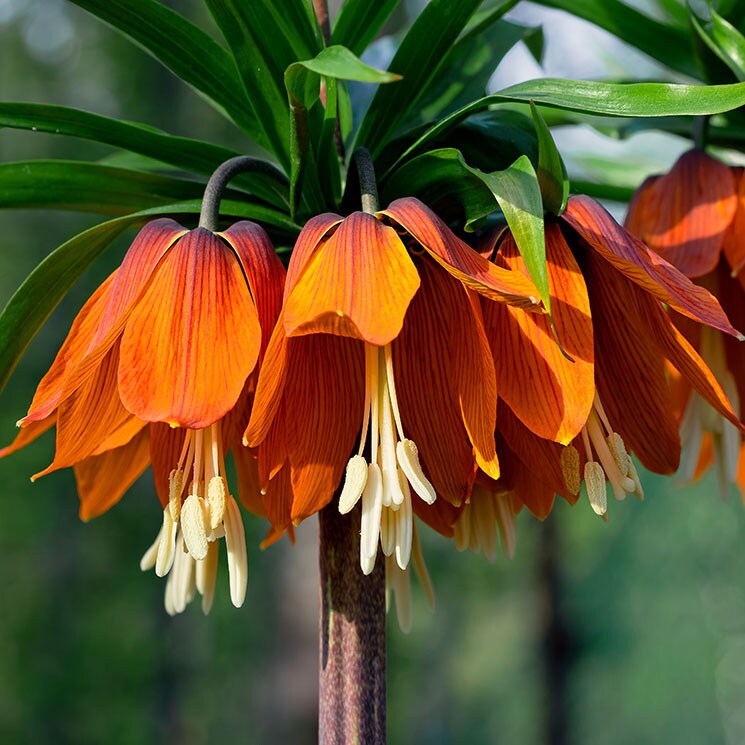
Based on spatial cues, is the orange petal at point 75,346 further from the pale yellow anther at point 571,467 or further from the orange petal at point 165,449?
the pale yellow anther at point 571,467

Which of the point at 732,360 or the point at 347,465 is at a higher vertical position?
the point at 732,360

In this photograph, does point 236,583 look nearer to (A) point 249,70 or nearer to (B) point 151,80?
(A) point 249,70

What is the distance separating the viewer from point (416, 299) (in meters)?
0.64

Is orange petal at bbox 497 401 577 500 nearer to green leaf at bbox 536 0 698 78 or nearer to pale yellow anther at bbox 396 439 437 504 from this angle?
pale yellow anther at bbox 396 439 437 504

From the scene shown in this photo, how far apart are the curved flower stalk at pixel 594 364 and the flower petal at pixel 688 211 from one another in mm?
140

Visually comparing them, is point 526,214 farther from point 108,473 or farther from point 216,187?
point 108,473

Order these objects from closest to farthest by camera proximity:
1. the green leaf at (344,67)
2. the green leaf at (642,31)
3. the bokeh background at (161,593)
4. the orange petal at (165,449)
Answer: the green leaf at (344,67) < the orange petal at (165,449) < the green leaf at (642,31) < the bokeh background at (161,593)

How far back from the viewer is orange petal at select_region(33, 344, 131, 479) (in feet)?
1.98

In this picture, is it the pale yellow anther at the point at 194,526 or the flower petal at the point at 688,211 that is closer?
the pale yellow anther at the point at 194,526

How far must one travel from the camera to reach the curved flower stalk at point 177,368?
1.77 feet

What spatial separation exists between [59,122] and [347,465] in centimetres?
32

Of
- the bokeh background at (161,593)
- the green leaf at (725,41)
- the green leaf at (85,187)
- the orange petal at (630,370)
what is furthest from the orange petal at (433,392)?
the bokeh background at (161,593)

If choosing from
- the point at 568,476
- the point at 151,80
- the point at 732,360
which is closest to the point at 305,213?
the point at 568,476

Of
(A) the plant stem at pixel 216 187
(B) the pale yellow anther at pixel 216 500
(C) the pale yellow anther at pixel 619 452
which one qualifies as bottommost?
(B) the pale yellow anther at pixel 216 500
